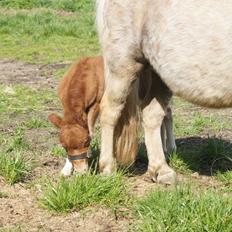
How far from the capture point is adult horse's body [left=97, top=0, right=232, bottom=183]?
4.13 m

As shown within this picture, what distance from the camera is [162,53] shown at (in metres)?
4.41

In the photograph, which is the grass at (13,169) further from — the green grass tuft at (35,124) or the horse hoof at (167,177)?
the green grass tuft at (35,124)

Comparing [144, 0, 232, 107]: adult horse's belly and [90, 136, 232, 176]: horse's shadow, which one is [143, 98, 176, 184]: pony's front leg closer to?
[90, 136, 232, 176]: horse's shadow

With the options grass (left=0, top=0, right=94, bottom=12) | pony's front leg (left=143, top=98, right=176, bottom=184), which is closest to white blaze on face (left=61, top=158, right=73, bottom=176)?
pony's front leg (left=143, top=98, right=176, bottom=184)

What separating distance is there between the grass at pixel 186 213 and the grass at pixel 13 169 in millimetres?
1221

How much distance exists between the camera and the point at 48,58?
409 inches

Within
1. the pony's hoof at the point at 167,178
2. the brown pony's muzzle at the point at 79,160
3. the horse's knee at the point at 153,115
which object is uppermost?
the horse's knee at the point at 153,115

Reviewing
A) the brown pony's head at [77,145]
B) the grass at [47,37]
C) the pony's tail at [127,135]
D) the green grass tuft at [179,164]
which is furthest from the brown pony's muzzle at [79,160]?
the grass at [47,37]

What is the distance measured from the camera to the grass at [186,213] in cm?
340

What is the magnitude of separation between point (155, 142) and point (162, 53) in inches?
37.3

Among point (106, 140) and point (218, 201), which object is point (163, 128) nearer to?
point (106, 140)

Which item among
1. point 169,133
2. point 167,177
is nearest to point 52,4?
point 169,133

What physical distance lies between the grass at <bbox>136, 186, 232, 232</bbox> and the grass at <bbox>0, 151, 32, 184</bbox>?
1.22 meters

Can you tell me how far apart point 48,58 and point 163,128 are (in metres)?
5.35
